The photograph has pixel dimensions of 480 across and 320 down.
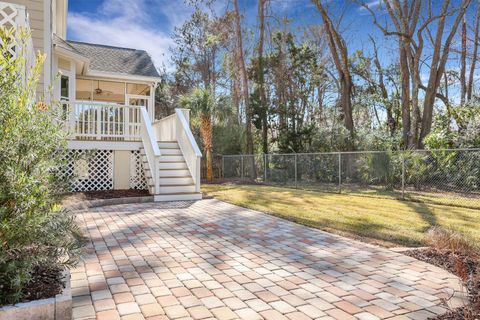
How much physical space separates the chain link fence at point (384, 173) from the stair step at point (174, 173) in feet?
17.0

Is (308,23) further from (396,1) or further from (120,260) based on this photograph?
(120,260)

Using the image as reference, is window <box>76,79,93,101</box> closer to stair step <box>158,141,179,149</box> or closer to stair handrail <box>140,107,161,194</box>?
stair handrail <box>140,107,161,194</box>

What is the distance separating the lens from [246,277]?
3.48 m

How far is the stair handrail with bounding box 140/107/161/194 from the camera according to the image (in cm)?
875

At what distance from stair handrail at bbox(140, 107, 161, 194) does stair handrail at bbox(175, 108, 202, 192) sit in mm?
990

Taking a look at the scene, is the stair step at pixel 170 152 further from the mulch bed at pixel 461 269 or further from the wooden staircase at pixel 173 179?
the mulch bed at pixel 461 269

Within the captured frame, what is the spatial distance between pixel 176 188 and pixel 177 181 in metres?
0.27

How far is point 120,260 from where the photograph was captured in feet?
13.1

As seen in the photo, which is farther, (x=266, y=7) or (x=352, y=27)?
(x=352, y=27)

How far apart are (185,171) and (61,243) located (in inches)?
281

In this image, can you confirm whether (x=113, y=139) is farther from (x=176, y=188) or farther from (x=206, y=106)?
(x=206, y=106)

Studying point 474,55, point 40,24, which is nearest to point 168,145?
point 40,24

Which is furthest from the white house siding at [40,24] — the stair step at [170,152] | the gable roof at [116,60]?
the gable roof at [116,60]

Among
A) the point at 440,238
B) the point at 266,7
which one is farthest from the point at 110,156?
the point at 266,7
